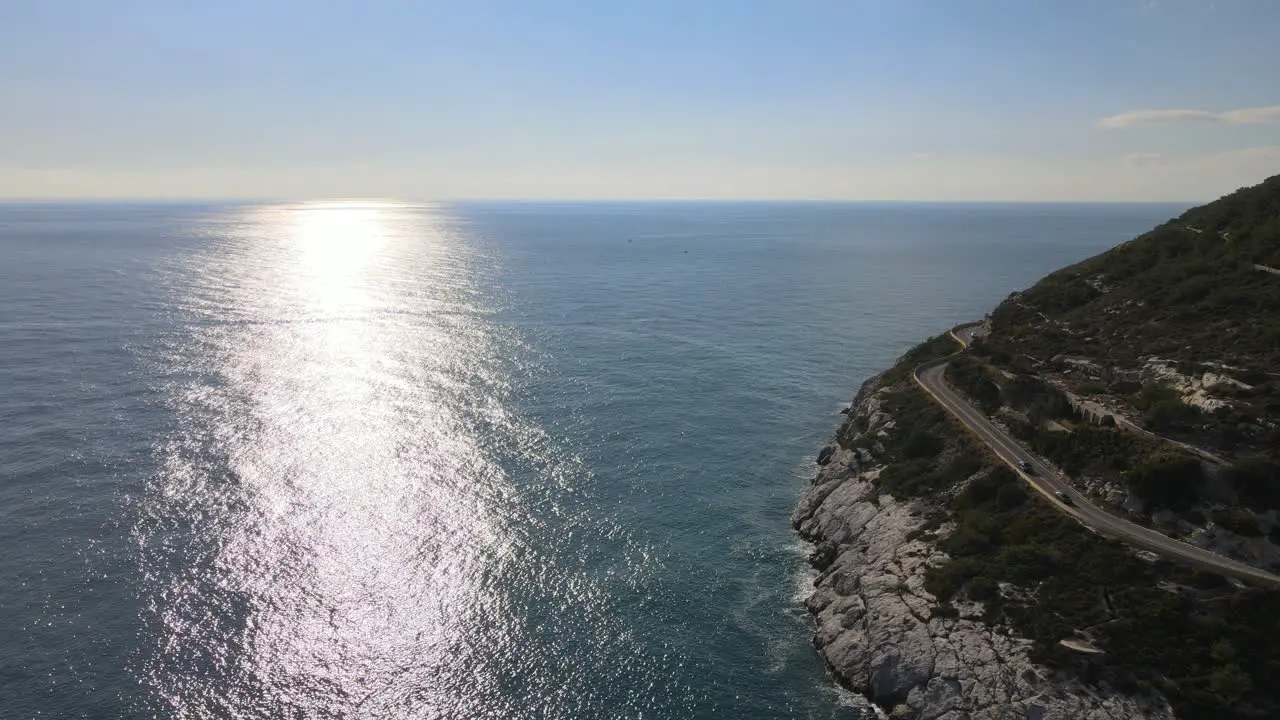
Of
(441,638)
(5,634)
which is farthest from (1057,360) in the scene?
(5,634)

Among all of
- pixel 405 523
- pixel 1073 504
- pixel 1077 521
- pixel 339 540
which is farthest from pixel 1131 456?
pixel 339 540

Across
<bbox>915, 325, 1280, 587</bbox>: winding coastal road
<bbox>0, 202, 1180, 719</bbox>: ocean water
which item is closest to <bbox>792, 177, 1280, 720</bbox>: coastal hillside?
<bbox>915, 325, 1280, 587</bbox>: winding coastal road

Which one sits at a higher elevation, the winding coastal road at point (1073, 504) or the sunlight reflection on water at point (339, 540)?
the winding coastal road at point (1073, 504)

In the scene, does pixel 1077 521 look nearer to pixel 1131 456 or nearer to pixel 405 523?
pixel 1131 456

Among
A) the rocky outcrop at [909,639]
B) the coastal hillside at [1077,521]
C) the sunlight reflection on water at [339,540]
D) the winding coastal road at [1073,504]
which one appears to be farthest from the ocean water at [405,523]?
the winding coastal road at [1073,504]

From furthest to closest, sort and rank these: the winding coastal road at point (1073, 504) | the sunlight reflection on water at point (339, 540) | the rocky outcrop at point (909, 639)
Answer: the sunlight reflection on water at point (339, 540) → the winding coastal road at point (1073, 504) → the rocky outcrop at point (909, 639)

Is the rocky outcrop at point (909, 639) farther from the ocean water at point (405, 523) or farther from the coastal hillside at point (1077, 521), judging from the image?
the ocean water at point (405, 523)
